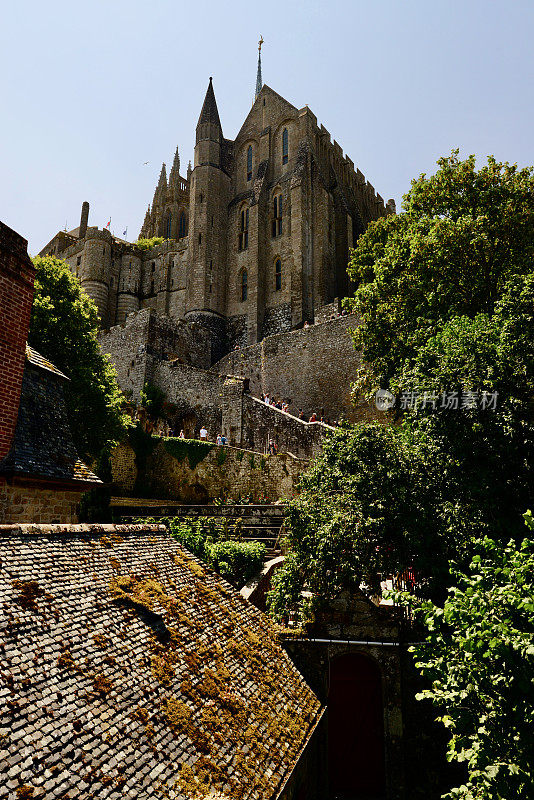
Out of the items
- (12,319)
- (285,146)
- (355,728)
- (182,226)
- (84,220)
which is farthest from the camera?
(182,226)

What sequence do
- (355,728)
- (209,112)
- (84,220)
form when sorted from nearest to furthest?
(355,728) < (209,112) < (84,220)

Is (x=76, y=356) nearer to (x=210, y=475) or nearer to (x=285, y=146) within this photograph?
(x=210, y=475)

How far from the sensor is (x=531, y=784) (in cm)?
466

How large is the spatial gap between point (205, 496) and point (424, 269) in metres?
14.5

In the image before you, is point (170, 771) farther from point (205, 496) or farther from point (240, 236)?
point (240, 236)

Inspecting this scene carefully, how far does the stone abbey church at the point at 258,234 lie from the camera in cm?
4141

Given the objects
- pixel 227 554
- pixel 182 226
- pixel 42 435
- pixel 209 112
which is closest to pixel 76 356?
pixel 42 435

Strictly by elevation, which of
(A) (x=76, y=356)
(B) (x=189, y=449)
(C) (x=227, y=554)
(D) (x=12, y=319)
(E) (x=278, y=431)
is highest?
(A) (x=76, y=356)

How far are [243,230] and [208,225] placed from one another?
3263 millimetres

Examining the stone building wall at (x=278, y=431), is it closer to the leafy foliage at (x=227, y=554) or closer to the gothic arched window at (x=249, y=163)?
the leafy foliage at (x=227, y=554)

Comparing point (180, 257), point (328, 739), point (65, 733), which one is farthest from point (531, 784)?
point (180, 257)

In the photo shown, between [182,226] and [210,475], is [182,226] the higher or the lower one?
the higher one

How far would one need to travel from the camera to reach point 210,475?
79.6 feet

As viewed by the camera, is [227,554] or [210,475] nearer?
[227,554]
